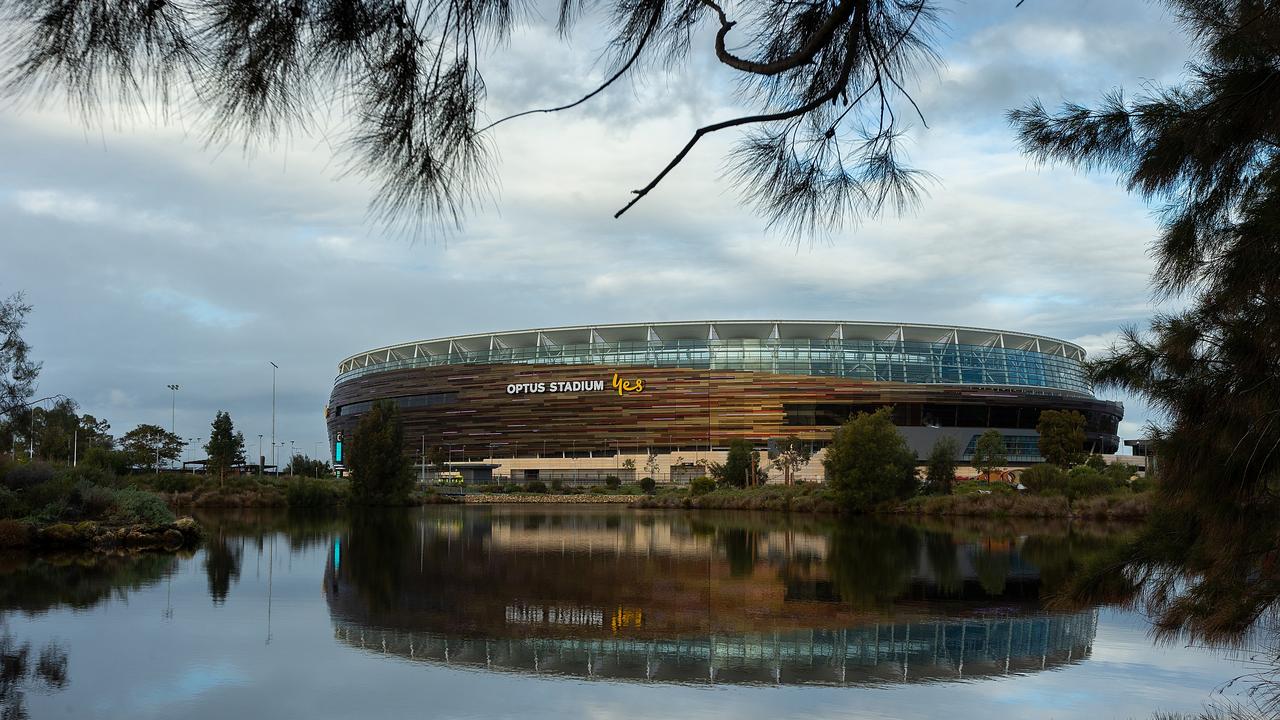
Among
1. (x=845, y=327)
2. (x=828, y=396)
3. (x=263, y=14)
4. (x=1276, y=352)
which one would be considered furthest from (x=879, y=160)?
(x=845, y=327)

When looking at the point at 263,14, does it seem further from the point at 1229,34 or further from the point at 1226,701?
the point at 1226,701

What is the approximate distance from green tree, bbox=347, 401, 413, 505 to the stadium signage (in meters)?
30.3

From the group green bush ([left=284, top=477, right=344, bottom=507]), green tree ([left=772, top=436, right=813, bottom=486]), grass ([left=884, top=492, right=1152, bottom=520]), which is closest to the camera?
grass ([left=884, top=492, right=1152, bottom=520])

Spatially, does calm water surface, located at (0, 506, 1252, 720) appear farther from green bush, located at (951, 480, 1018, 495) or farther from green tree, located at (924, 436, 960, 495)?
green tree, located at (924, 436, 960, 495)

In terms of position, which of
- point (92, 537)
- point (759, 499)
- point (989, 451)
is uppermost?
point (989, 451)

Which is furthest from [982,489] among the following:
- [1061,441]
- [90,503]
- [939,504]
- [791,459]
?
[90,503]

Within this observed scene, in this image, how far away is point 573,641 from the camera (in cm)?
1009

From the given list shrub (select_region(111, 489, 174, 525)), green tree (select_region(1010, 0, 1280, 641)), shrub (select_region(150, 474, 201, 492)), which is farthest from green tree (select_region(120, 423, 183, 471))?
green tree (select_region(1010, 0, 1280, 641))

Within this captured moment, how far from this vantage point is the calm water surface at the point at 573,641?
25.1 feet

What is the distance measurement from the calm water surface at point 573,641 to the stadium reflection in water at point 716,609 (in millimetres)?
50

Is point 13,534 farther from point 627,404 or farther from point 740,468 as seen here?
point 627,404

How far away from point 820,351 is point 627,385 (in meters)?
15.9

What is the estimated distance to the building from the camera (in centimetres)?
7394

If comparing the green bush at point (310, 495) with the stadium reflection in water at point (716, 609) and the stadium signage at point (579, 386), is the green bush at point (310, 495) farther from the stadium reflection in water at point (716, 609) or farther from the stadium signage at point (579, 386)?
the stadium signage at point (579, 386)
